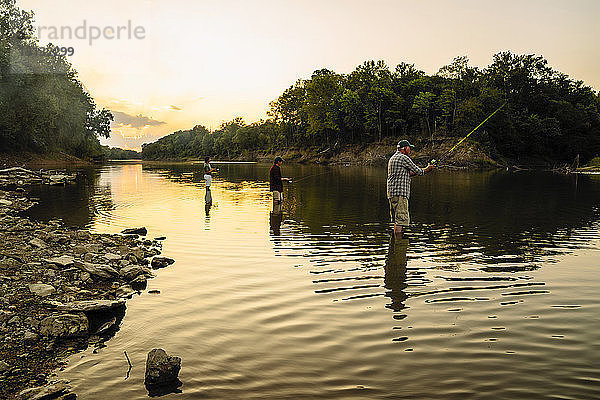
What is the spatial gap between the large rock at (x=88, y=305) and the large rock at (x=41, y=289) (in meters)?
0.58

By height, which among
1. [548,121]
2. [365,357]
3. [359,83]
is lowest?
[365,357]

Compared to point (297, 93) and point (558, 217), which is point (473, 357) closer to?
point (558, 217)

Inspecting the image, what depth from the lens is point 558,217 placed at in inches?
734

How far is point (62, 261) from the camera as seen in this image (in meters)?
9.58

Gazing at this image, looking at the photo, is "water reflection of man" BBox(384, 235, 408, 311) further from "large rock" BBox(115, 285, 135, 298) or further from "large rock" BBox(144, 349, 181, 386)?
"large rock" BBox(115, 285, 135, 298)

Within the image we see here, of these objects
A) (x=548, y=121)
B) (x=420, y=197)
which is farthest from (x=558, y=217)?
(x=548, y=121)

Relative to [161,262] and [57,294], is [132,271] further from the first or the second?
[57,294]

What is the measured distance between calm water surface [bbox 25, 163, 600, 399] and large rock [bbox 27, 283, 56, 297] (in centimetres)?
156

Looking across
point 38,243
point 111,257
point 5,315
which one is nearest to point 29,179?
point 38,243

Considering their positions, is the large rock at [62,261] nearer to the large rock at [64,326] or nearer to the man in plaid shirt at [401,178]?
the large rock at [64,326]

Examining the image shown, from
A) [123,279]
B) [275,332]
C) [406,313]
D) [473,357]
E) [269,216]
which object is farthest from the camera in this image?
[269,216]

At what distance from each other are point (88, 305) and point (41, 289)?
1.48 meters

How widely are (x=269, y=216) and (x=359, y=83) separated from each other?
9987 cm

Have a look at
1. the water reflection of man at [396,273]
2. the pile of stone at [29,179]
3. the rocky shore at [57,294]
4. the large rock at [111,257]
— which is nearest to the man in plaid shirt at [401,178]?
the water reflection of man at [396,273]
